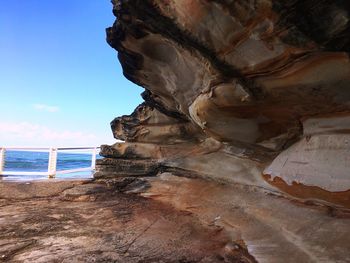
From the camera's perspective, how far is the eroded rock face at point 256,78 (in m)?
3.04

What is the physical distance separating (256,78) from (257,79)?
2 centimetres

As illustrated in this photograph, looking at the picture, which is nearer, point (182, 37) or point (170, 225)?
point (182, 37)

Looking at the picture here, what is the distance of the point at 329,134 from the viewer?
4023mm

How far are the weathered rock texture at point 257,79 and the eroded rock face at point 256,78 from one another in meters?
0.01

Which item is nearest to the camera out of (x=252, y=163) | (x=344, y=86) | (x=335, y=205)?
(x=344, y=86)

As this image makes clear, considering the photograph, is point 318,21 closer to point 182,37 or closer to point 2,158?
point 182,37

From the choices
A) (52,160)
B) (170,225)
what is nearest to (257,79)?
(170,225)

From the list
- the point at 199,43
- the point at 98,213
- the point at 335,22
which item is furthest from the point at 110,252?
the point at 335,22

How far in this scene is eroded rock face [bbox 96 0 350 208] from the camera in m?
3.04

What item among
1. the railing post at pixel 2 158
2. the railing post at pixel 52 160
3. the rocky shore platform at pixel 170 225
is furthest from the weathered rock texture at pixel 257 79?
the railing post at pixel 2 158

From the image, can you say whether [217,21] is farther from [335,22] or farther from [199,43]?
[335,22]

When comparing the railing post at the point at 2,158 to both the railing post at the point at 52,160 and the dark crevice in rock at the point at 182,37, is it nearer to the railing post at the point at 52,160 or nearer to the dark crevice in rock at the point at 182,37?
the railing post at the point at 52,160

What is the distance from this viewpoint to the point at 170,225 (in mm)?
4707

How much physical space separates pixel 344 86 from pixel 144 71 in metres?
3.78
